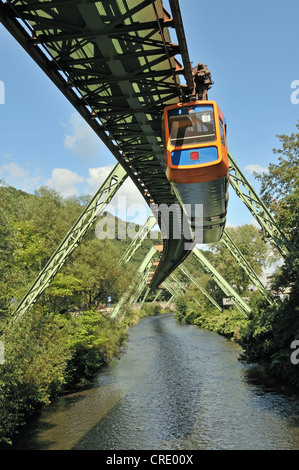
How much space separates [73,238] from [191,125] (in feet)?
29.7

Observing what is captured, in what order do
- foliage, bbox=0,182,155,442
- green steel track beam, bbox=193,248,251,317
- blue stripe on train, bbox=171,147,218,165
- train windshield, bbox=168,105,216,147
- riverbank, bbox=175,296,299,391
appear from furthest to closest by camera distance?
green steel track beam, bbox=193,248,251,317 < riverbank, bbox=175,296,299,391 < foliage, bbox=0,182,155,442 < train windshield, bbox=168,105,216,147 < blue stripe on train, bbox=171,147,218,165

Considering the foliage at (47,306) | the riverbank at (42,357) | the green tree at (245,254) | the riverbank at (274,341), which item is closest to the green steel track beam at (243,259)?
the riverbank at (274,341)

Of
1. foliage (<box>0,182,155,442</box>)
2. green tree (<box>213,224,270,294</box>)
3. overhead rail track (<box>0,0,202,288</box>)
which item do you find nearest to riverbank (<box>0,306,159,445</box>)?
foliage (<box>0,182,155,442</box>)

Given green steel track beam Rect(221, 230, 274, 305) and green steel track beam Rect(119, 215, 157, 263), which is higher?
green steel track beam Rect(119, 215, 157, 263)

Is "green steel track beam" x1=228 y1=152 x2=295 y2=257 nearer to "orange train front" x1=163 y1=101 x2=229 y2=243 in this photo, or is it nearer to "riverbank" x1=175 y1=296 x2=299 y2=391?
"riverbank" x1=175 y1=296 x2=299 y2=391

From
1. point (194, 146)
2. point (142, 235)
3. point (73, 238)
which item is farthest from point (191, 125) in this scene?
point (142, 235)

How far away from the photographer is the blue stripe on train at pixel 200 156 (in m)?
8.56

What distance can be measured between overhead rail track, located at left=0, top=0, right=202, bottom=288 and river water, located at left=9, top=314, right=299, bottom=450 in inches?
398

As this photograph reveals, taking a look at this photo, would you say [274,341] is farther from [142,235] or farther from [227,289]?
[142,235]

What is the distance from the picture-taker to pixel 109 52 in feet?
24.2

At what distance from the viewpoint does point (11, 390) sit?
43.0 ft

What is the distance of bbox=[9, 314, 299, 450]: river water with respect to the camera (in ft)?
41.5
